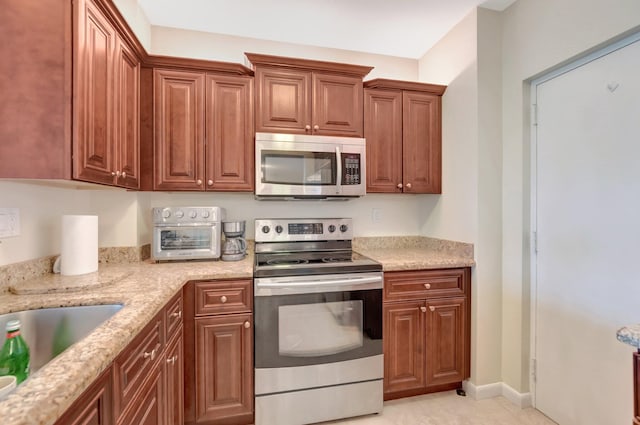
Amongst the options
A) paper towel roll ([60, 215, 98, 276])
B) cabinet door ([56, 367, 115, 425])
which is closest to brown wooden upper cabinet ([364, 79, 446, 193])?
paper towel roll ([60, 215, 98, 276])

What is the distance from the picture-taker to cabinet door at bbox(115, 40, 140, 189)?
5.18 feet

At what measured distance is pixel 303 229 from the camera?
235cm

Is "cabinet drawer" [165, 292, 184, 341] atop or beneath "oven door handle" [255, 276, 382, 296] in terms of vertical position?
beneath

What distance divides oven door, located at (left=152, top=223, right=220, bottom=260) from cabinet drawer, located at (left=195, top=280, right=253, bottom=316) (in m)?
0.33

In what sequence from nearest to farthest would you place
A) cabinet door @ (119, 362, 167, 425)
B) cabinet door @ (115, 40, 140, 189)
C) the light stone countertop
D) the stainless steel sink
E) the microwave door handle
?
the light stone countertop → cabinet door @ (119, 362, 167, 425) → the stainless steel sink → cabinet door @ (115, 40, 140, 189) → the microwave door handle

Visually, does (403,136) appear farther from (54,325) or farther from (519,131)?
(54,325)

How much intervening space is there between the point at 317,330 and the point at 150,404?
0.92 meters

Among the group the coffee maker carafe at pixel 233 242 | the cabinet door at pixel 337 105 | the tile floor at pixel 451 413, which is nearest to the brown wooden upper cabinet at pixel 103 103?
the coffee maker carafe at pixel 233 242

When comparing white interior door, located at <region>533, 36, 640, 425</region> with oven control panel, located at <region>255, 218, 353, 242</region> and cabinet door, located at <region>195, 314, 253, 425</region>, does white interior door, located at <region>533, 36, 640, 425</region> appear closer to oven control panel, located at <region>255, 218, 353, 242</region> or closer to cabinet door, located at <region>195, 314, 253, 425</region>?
oven control panel, located at <region>255, 218, 353, 242</region>

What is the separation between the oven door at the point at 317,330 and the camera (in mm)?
1756

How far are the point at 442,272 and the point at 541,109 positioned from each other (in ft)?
3.98

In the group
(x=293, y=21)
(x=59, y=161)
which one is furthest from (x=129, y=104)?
(x=293, y=21)

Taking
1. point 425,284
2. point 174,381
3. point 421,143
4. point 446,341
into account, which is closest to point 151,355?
point 174,381

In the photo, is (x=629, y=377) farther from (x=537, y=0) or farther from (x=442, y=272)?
(x=537, y=0)
